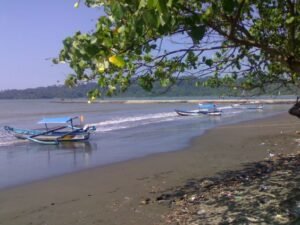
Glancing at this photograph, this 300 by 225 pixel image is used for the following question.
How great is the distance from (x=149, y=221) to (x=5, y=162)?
1202 centimetres

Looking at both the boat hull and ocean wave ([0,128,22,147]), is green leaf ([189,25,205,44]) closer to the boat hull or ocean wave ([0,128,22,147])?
the boat hull

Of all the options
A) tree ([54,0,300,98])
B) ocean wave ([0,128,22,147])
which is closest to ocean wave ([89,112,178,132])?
ocean wave ([0,128,22,147])

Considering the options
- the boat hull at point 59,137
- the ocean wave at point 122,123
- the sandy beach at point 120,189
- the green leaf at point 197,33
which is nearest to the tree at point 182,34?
the green leaf at point 197,33

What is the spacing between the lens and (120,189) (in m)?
11.2

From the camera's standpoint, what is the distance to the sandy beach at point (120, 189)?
8508 millimetres

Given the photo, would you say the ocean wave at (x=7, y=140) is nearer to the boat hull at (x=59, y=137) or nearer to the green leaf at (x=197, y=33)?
the boat hull at (x=59, y=137)

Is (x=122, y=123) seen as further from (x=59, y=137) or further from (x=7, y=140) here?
(x=59, y=137)

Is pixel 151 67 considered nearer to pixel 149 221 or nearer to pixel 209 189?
pixel 149 221

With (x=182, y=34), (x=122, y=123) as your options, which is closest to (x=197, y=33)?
(x=182, y=34)

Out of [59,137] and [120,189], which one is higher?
[120,189]

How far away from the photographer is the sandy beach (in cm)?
851

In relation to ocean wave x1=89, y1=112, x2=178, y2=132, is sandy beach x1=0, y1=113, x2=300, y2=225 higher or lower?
higher

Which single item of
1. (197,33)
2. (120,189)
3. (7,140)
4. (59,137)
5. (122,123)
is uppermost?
(197,33)

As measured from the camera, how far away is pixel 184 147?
20.3 m
